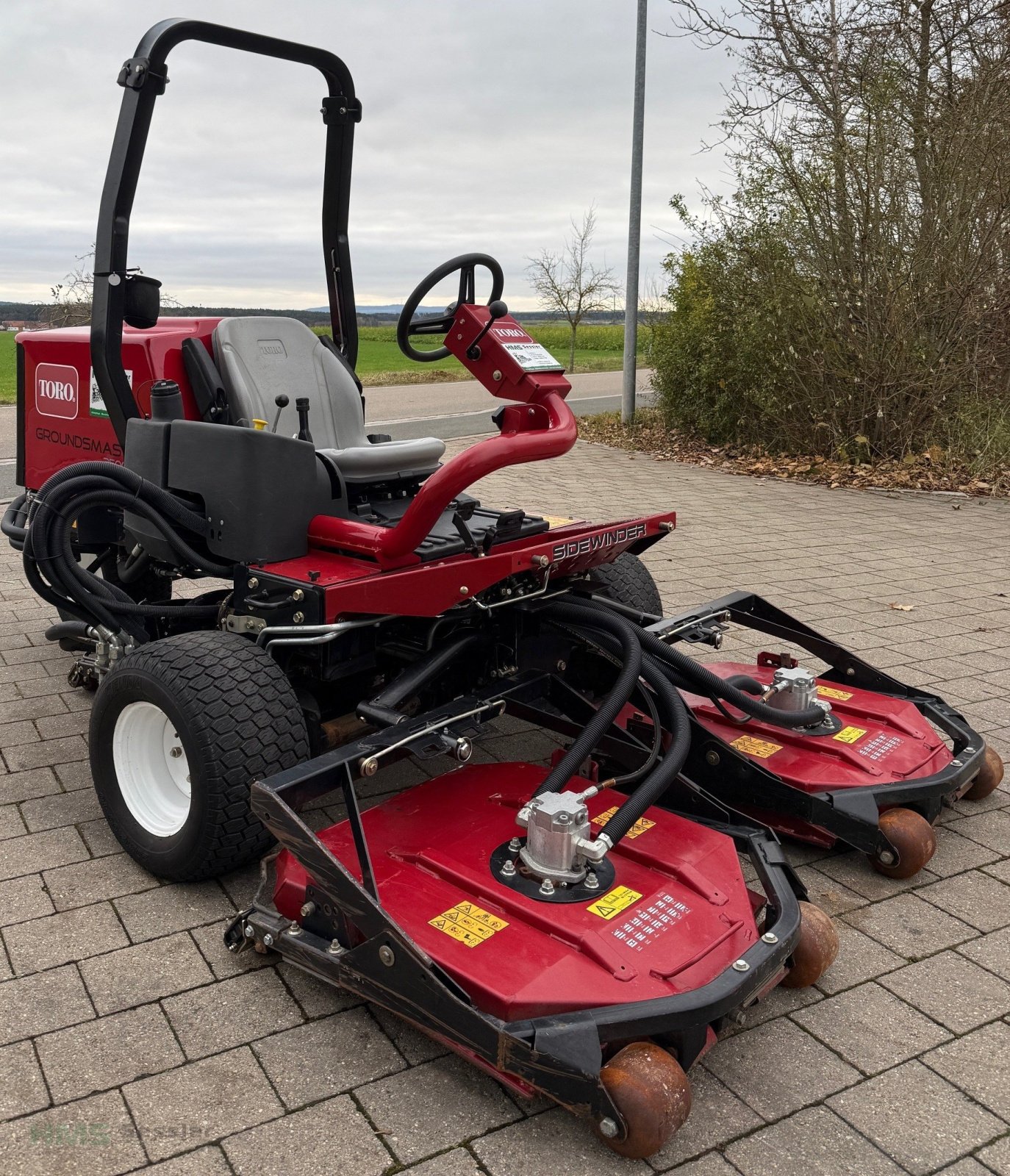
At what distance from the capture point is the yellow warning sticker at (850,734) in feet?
10.6

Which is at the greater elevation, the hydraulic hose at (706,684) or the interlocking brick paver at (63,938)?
the hydraulic hose at (706,684)

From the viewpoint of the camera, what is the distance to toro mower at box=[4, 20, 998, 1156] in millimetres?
2199

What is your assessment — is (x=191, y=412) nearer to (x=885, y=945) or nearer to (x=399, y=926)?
(x=399, y=926)

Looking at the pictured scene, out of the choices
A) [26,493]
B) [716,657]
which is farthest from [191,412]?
[716,657]

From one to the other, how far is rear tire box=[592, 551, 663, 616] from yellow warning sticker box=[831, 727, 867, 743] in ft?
2.93

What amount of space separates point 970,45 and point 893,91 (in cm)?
134

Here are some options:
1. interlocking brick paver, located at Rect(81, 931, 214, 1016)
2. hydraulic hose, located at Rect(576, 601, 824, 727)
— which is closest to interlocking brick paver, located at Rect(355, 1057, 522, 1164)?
interlocking brick paver, located at Rect(81, 931, 214, 1016)

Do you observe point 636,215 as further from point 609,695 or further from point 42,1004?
point 42,1004

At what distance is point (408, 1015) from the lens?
2193 mm

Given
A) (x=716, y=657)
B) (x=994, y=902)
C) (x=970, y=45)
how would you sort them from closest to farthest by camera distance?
1. (x=994, y=902)
2. (x=716, y=657)
3. (x=970, y=45)

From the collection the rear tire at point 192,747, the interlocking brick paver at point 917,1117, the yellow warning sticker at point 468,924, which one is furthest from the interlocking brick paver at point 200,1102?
the interlocking brick paver at point 917,1117

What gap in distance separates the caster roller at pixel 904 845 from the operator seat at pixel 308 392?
68.6 inches

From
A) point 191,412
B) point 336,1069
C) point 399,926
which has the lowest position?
point 336,1069

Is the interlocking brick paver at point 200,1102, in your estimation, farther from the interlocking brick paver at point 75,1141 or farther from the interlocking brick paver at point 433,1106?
the interlocking brick paver at point 433,1106
